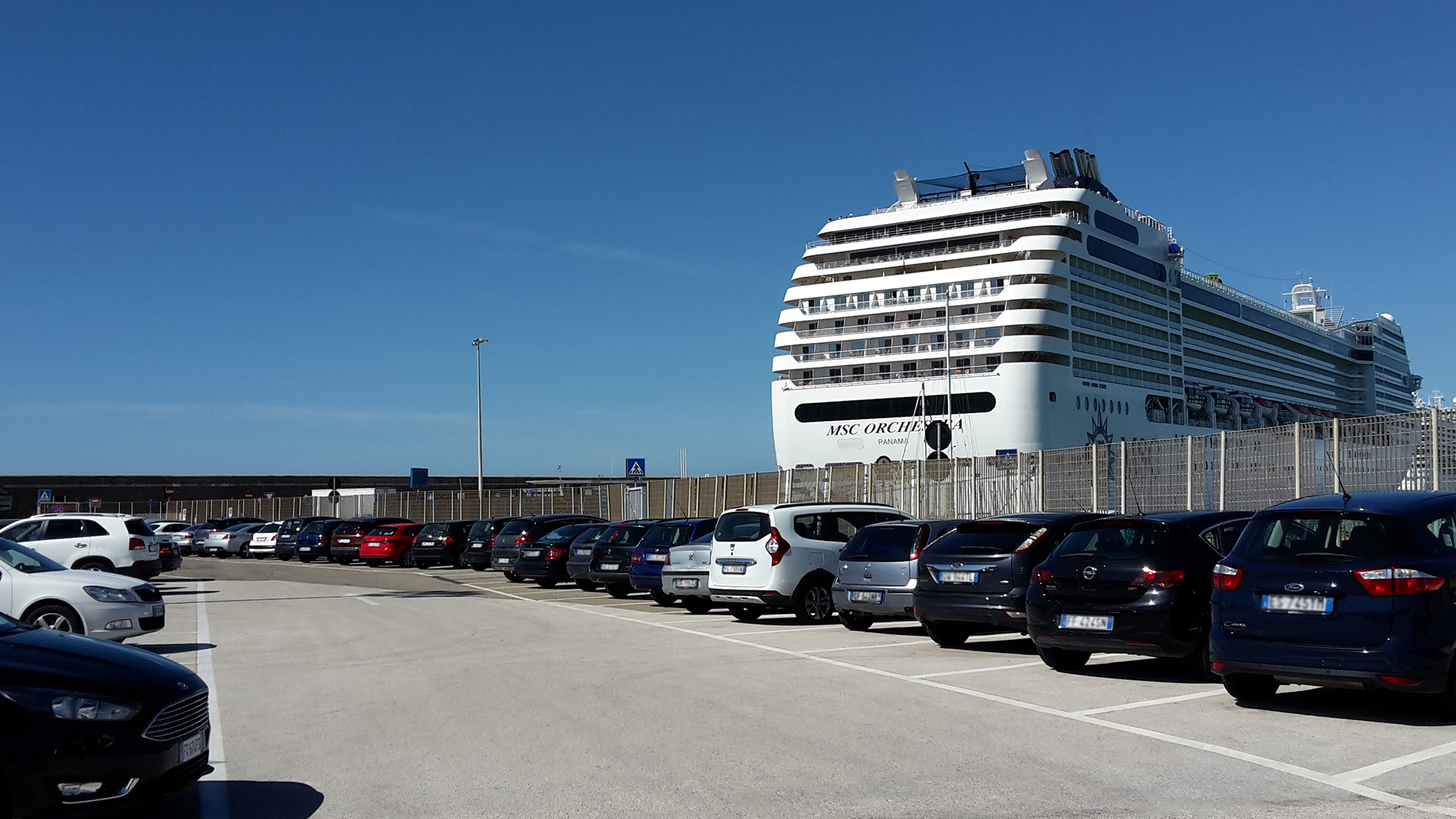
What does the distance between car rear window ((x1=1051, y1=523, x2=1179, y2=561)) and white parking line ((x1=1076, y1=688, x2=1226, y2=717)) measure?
3.74 feet

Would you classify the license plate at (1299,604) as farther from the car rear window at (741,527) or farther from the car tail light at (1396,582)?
the car rear window at (741,527)

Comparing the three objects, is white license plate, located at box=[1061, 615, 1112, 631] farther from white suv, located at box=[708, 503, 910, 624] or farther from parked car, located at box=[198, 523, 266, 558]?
parked car, located at box=[198, 523, 266, 558]

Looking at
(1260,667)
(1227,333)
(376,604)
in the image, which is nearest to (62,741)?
(1260,667)

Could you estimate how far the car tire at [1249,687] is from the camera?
28.7 ft

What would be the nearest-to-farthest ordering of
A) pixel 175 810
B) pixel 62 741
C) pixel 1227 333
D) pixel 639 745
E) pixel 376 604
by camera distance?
pixel 62 741
pixel 175 810
pixel 639 745
pixel 376 604
pixel 1227 333

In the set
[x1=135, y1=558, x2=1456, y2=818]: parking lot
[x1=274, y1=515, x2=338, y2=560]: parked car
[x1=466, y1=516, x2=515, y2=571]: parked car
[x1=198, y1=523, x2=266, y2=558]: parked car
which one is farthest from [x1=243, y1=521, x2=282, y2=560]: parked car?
[x1=135, y1=558, x2=1456, y2=818]: parking lot

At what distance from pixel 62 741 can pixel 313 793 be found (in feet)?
4.84

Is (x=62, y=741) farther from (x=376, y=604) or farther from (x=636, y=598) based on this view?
(x=636, y=598)

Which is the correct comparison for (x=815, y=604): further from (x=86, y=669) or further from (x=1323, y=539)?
(x=86, y=669)

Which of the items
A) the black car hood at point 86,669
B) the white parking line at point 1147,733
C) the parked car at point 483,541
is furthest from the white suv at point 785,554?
the parked car at point 483,541

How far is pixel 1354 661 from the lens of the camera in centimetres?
771

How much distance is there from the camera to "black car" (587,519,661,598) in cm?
2136

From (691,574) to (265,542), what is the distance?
91.7 feet

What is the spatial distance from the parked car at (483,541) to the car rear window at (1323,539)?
23141 mm
